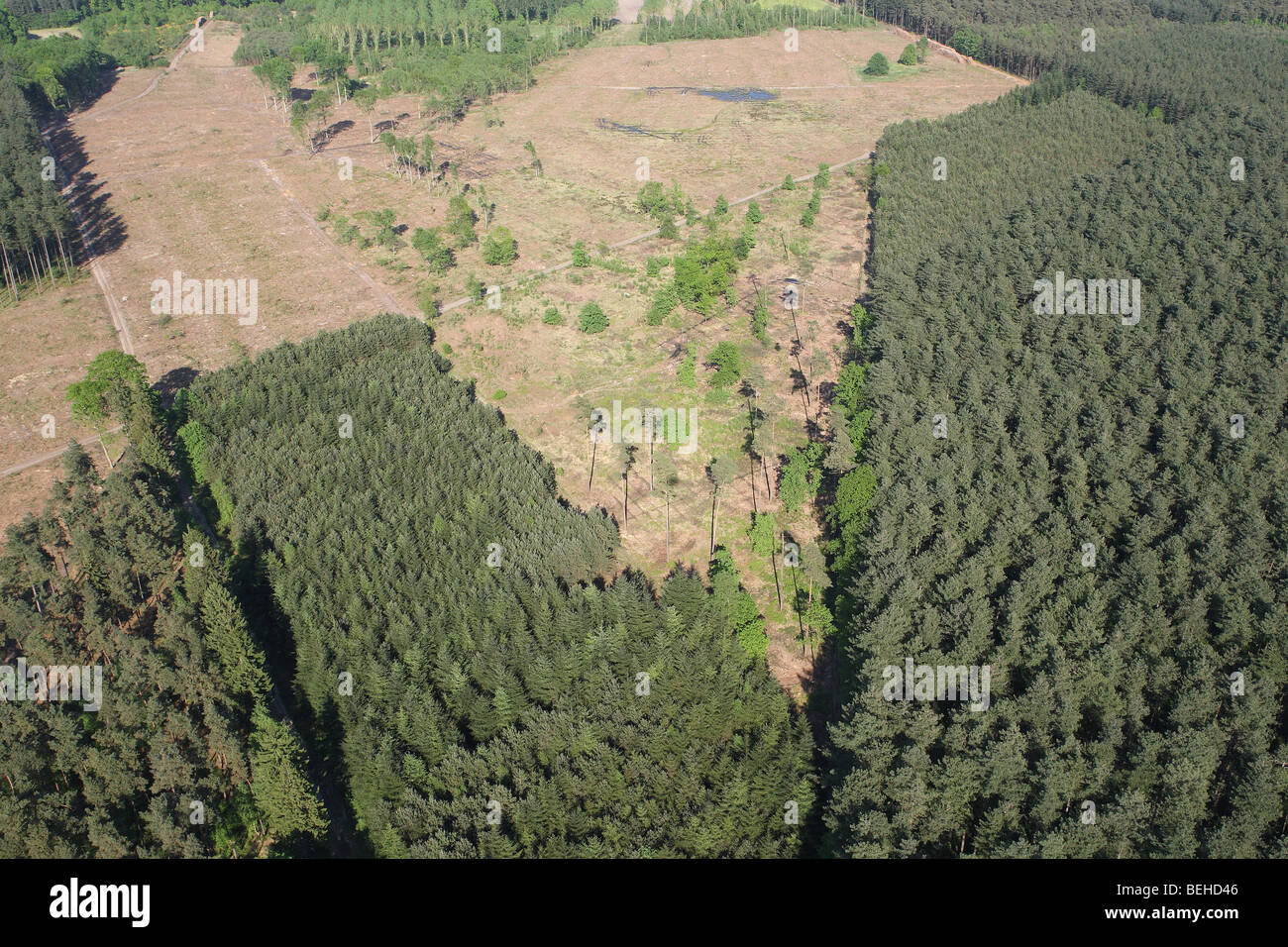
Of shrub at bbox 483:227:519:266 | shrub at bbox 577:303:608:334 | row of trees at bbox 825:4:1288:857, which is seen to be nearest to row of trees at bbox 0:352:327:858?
row of trees at bbox 825:4:1288:857

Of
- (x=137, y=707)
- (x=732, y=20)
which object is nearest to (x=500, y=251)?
(x=137, y=707)

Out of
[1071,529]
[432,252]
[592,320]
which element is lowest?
[1071,529]

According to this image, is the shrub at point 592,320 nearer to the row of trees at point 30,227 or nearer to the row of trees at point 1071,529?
the row of trees at point 1071,529

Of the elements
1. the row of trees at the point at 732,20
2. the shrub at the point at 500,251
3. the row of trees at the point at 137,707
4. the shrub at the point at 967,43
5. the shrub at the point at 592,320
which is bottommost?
the row of trees at the point at 137,707

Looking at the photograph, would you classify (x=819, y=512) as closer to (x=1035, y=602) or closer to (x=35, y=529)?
(x=1035, y=602)

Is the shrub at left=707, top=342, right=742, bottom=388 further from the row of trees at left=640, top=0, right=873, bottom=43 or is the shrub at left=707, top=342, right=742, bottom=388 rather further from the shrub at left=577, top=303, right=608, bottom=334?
the row of trees at left=640, top=0, right=873, bottom=43

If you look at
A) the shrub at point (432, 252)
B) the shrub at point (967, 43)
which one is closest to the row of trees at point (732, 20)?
the shrub at point (967, 43)

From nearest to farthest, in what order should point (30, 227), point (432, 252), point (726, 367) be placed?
point (726, 367) → point (30, 227) → point (432, 252)

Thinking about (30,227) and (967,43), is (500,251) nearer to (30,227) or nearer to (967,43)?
(30,227)

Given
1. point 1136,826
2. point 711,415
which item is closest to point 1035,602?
point 1136,826

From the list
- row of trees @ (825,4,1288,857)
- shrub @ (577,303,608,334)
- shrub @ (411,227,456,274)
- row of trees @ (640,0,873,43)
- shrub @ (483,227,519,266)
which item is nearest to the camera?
row of trees @ (825,4,1288,857)

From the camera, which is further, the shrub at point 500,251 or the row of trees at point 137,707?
the shrub at point 500,251
